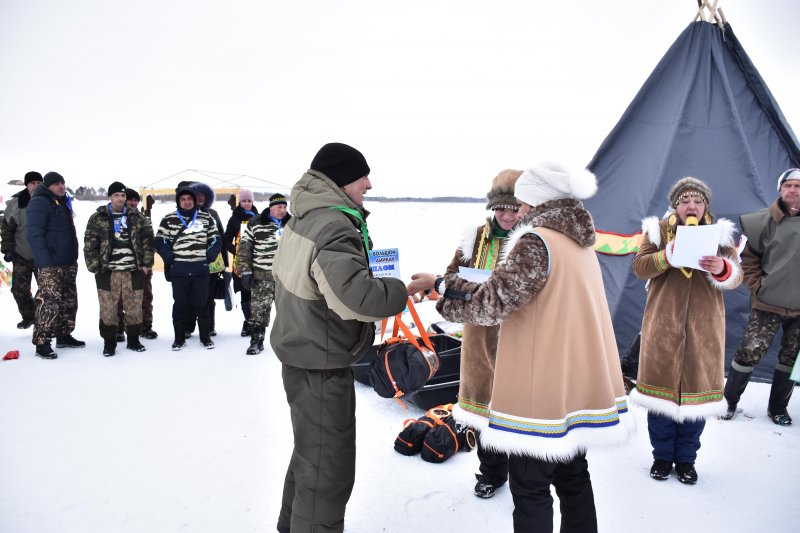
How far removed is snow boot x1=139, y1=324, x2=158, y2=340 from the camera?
18.6 ft

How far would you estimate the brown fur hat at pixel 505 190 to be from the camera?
8.26 ft

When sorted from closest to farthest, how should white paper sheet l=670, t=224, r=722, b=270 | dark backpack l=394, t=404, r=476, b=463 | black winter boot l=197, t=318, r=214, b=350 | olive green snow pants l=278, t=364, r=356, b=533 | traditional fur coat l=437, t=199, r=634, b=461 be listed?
traditional fur coat l=437, t=199, r=634, b=461, olive green snow pants l=278, t=364, r=356, b=533, white paper sheet l=670, t=224, r=722, b=270, dark backpack l=394, t=404, r=476, b=463, black winter boot l=197, t=318, r=214, b=350

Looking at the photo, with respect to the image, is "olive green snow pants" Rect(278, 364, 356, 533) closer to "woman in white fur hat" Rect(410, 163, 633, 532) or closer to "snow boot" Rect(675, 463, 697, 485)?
"woman in white fur hat" Rect(410, 163, 633, 532)

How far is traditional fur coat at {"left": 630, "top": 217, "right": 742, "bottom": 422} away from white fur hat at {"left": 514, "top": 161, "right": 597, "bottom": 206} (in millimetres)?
1126

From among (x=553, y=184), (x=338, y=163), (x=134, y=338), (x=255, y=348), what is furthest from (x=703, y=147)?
(x=134, y=338)

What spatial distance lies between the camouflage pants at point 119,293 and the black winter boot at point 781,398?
5.88 metres

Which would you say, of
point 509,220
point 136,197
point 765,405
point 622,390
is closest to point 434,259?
point 136,197

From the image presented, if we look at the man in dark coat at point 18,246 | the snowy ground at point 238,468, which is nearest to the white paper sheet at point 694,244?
the snowy ground at point 238,468

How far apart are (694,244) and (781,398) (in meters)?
2.06

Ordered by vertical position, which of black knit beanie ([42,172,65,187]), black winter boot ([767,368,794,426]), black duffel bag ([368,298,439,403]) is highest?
black knit beanie ([42,172,65,187])

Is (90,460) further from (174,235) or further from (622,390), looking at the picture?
(622,390)

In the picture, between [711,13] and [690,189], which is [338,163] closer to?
[690,189]

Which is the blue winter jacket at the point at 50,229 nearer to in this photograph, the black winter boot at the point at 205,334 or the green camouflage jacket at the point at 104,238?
the green camouflage jacket at the point at 104,238

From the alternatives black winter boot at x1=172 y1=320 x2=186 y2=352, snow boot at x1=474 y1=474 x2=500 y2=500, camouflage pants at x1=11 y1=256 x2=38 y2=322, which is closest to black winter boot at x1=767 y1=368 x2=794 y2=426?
snow boot at x1=474 y1=474 x2=500 y2=500
